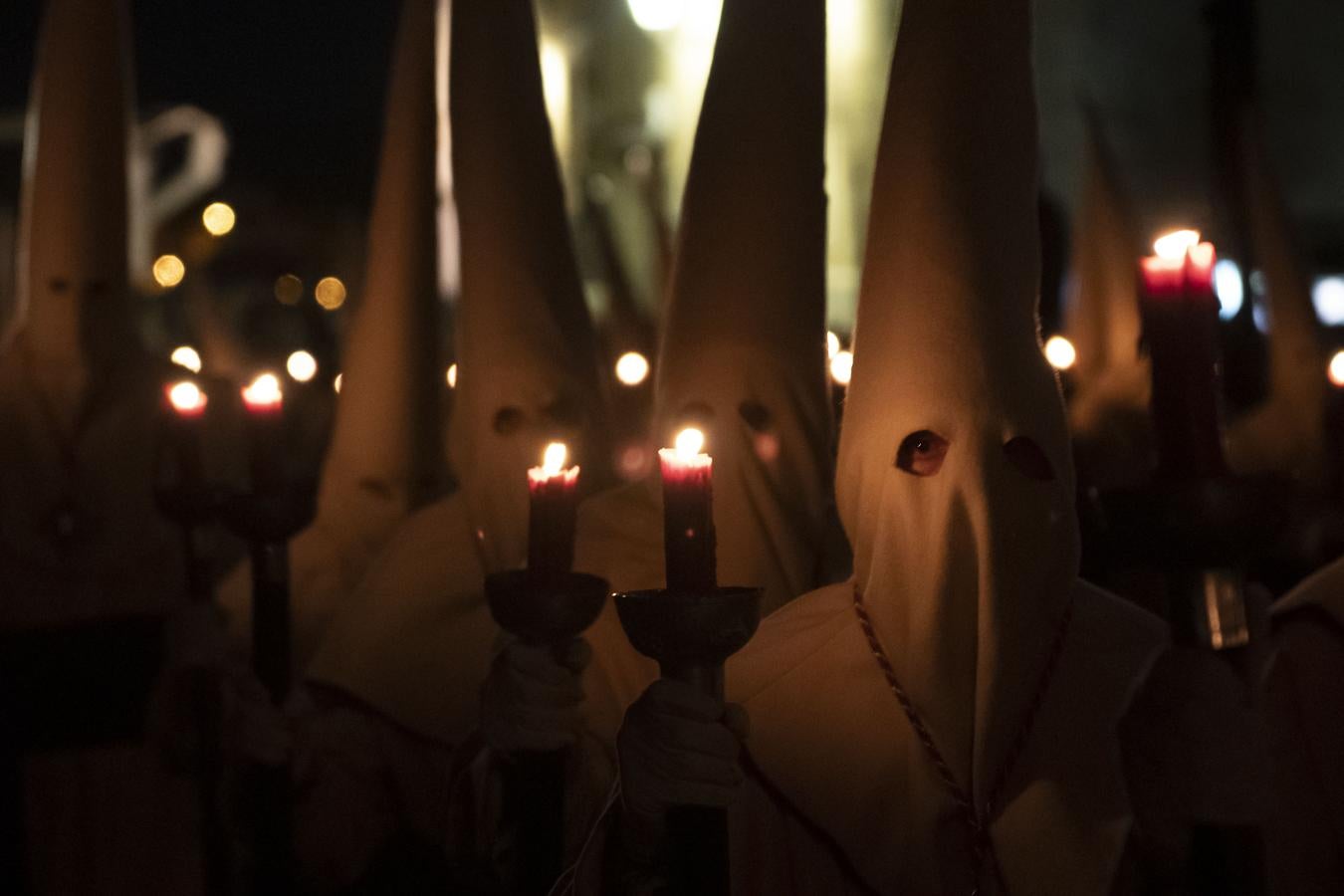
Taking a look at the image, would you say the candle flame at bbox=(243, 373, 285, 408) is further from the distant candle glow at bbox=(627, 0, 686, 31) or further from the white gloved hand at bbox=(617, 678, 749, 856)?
the distant candle glow at bbox=(627, 0, 686, 31)

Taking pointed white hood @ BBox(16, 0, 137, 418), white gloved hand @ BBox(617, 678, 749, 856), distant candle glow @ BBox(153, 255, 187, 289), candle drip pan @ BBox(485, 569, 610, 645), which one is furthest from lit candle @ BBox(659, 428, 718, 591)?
distant candle glow @ BBox(153, 255, 187, 289)

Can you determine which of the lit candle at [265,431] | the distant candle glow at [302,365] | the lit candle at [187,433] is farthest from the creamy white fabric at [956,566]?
the distant candle glow at [302,365]

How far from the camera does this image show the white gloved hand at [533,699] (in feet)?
7.16

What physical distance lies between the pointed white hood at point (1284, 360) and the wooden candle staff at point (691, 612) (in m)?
4.52

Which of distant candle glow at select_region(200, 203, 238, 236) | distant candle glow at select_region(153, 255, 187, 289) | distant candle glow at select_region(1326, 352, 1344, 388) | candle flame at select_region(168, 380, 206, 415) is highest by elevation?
distant candle glow at select_region(200, 203, 238, 236)

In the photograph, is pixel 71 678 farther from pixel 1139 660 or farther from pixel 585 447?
pixel 1139 660

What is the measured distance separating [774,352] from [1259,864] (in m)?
1.64

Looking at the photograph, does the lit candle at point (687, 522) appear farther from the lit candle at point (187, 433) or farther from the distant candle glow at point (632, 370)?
the distant candle glow at point (632, 370)

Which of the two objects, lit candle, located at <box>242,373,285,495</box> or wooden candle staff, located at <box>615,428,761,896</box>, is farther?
lit candle, located at <box>242,373,285,495</box>

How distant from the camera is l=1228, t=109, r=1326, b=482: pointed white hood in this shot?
5629 mm

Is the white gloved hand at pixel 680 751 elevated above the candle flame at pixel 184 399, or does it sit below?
below

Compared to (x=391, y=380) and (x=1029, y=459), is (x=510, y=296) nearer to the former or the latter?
(x=391, y=380)

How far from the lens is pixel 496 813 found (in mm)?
2605

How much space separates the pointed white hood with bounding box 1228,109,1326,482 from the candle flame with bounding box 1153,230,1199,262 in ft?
14.4
